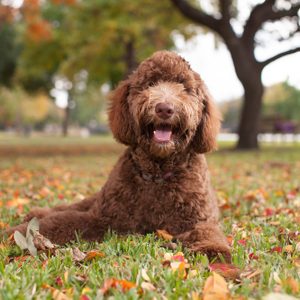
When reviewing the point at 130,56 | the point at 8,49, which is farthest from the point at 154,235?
the point at 8,49

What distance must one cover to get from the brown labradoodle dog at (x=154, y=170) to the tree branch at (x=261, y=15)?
14149mm

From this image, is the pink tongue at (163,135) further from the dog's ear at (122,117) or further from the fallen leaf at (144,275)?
the fallen leaf at (144,275)

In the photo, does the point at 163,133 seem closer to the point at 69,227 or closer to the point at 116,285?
the point at 69,227

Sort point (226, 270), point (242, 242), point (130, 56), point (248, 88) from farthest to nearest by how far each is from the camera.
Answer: point (130, 56) → point (248, 88) → point (242, 242) → point (226, 270)

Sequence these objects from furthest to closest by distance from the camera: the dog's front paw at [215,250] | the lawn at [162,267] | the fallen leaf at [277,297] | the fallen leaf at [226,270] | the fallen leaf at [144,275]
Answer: the dog's front paw at [215,250] → the fallen leaf at [226,270] → the fallen leaf at [144,275] → the lawn at [162,267] → the fallen leaf at [277,297]

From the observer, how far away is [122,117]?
3807mm

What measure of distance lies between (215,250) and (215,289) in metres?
0.79

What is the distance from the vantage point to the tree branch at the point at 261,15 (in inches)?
653

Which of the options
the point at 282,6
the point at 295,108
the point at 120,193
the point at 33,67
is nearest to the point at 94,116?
the point at 295,108

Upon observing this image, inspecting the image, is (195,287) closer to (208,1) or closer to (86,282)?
(86,282)

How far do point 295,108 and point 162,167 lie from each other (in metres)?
33.8

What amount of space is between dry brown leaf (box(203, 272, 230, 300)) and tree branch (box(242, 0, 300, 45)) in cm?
1579

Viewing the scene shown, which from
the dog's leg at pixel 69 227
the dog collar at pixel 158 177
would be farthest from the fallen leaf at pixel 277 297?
the dog's leg at pixel 69 227

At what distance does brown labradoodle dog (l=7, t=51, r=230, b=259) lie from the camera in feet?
11.8
